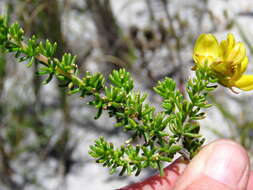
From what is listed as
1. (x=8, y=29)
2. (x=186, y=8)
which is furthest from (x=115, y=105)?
(x=186, y=8)

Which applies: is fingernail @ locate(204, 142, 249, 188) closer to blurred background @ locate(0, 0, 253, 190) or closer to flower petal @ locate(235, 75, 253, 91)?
flower petal @ locate(235, 75, 253, 91)

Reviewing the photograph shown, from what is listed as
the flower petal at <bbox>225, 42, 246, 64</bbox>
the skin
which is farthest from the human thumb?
the flower petal at <bbox>225, 42, 246, 64</bbox>

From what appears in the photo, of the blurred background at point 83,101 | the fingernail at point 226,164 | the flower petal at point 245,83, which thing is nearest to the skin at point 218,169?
the fingernail at point 226,164

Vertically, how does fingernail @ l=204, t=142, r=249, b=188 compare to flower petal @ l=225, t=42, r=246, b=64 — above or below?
below

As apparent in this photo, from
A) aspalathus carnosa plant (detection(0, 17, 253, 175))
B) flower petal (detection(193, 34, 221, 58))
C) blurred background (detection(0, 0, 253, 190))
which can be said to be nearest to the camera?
aspalathus carnosa plant (detection(0, 17, 253, 175))

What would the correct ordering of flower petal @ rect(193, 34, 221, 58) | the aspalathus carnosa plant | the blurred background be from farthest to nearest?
1. the blurred background
2. flower petal @ rect(193, 34, 221, 58)
3. the aspalathus carnosa plant

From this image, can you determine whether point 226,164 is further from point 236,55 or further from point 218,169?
point 236,55

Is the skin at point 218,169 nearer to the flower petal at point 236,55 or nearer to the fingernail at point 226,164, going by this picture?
the fingernail at point 226,164
